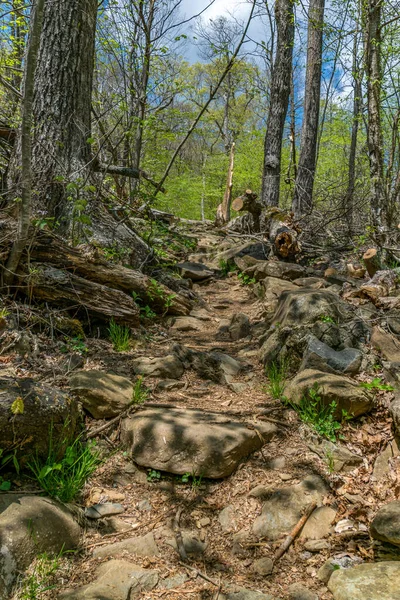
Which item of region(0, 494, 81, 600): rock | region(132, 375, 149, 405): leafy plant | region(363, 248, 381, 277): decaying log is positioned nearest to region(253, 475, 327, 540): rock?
region(0, 494, 81, 600): rock

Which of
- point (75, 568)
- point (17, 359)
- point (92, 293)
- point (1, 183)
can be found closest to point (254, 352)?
point (92, 293)

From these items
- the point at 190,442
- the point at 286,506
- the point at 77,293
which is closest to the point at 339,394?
the point at 286,506

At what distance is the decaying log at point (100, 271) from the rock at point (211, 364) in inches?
38.2

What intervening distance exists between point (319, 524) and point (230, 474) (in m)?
0.64

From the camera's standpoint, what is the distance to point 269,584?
6.63ft

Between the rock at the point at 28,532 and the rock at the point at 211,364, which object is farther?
the rock at the point at 211,364

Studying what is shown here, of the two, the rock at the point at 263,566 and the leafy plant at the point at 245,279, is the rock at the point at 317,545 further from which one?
the leafy plant at the point at 245,279

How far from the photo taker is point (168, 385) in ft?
11.8

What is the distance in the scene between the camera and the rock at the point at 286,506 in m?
2.35

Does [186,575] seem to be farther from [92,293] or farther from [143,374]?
[92,293]

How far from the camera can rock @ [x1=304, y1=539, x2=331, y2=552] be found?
7.23ft

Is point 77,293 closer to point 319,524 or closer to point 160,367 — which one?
point 160,367

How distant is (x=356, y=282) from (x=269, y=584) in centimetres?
459

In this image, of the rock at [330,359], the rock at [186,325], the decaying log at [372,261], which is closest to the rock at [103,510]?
the rock at [330,359]
